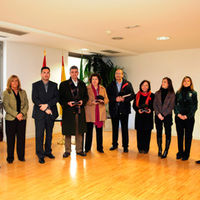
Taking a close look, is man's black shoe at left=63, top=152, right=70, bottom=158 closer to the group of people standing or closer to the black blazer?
the group of people standing

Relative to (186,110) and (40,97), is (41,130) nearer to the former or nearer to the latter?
(40,97)

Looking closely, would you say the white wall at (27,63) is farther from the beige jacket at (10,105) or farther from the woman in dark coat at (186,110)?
the woman in dark coat at (186,110)

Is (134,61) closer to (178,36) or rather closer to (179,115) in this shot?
(178,36)

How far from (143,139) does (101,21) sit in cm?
225

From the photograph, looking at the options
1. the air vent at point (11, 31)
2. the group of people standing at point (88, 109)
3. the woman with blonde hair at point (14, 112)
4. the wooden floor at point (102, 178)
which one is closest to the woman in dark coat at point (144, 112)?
the group of people standing at point (88, 109)

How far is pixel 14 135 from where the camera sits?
13.8 feet

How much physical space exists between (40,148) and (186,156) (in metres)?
2.43

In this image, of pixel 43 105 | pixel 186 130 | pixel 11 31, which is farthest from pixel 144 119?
pixel 11 31

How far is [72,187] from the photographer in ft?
10.4

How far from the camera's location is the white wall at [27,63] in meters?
6.07

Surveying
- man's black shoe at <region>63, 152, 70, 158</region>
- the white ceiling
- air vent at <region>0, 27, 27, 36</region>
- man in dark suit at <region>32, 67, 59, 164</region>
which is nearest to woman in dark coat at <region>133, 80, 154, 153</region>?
the white ceiling

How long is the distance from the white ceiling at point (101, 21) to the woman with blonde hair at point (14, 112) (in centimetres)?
105

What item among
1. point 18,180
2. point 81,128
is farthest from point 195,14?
point 18,180

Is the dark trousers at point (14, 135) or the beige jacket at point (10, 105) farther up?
the beige jacket at point (10, 105)
